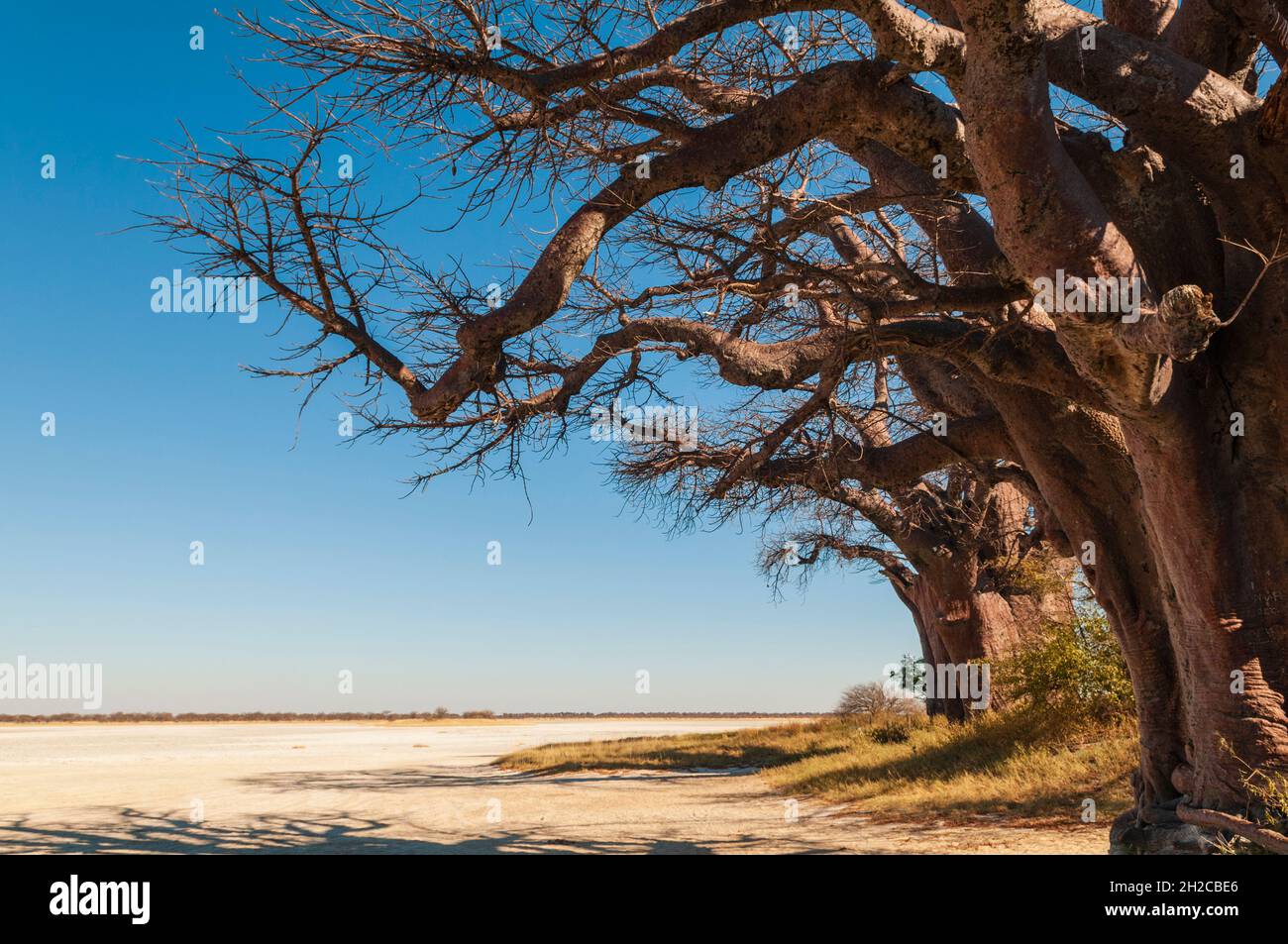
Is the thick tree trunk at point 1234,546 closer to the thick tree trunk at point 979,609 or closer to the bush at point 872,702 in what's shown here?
the thick tree trunk at point 979,609

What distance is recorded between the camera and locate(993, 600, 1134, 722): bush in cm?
1145

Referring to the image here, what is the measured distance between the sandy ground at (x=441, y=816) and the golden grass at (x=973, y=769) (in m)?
0.67

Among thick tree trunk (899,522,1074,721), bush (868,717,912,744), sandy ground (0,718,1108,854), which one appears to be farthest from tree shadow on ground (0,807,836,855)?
bush (868,717,912,744)

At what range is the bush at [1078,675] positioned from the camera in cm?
1145

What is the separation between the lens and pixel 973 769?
444 inches

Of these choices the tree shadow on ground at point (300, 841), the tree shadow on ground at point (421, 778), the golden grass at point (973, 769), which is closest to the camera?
the tree shadow on ground at point (300, 841)

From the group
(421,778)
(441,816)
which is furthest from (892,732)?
(441,816)

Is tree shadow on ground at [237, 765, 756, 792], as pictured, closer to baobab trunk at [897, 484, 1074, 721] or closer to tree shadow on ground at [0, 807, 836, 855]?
baobab trunk at [897, 484, 1074, 721]

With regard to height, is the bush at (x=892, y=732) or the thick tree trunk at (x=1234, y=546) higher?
the thick tree trunk at (x=1234, y=546)

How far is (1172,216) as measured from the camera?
5.66 metres

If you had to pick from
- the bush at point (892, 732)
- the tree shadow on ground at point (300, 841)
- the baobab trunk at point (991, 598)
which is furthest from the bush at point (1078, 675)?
the tree shadow on ground at point (300, 841)

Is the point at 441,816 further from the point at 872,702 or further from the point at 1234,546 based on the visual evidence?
the point at 872,702

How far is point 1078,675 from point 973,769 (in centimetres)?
200

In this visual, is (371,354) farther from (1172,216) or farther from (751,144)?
(1172,216)
